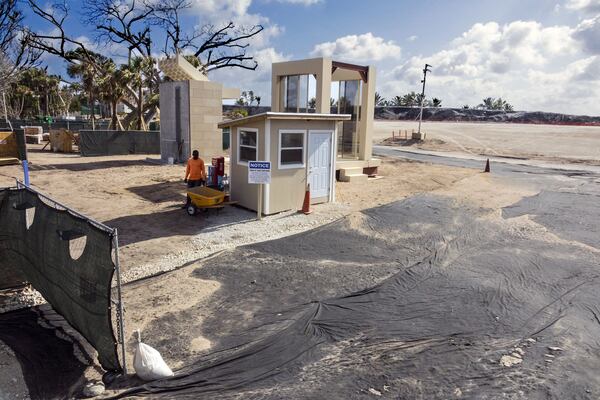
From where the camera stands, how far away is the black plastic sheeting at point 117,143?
2806 centimetres

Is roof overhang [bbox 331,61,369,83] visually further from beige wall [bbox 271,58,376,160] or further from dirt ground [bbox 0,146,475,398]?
dirt ground [bbox 0,146,475,398]

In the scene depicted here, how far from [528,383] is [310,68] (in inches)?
639

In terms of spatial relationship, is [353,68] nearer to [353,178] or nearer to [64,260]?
[353,178]

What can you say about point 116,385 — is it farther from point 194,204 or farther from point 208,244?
point 194,204

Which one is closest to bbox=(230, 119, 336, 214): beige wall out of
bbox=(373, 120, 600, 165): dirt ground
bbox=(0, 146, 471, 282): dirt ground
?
bbox=(0, 146, 471, 282): dirt ground

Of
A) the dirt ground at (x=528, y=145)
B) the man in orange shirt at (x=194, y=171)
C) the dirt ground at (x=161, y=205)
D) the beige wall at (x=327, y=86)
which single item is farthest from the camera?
the dirt ground at (x=528, y=145)

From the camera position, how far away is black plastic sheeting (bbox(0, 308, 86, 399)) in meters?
5.30

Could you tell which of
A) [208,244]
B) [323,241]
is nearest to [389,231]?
[323,241]

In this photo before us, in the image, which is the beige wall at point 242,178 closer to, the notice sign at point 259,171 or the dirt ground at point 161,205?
the dirt ground at point 161,205

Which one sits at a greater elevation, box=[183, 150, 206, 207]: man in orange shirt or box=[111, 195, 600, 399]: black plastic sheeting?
box=[183, 150, 206, 207]: man in orange shirt

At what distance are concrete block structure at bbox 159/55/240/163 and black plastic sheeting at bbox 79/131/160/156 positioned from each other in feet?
17.1

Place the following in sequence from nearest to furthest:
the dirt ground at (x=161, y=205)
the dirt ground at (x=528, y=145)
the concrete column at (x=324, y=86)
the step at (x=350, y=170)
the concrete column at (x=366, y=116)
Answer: the dirt ground at (x=161, y=205)
the concrete column at (x=324, y=86)
the step at (x=350, y=170)
the concrete column at (x=366, y=116)
the dirt ground at (x=528, y=145)

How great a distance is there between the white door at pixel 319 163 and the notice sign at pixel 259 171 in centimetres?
209

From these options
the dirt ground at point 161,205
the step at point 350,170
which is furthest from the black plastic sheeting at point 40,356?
the step at point 350,170
